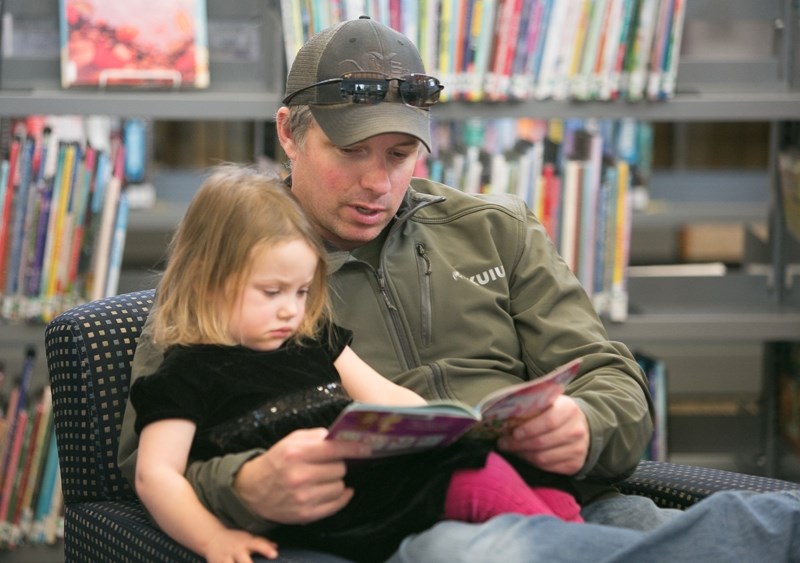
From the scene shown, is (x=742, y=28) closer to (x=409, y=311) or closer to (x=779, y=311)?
(x=779, y=311)

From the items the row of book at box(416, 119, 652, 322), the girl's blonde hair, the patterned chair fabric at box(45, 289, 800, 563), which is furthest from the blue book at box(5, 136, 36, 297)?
the girl's blonde hair

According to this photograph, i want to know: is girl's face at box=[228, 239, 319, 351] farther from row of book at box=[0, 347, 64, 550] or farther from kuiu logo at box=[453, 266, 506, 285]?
row of book at box=[0, 347, 64, 550]

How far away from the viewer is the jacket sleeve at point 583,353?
1734 millimetres

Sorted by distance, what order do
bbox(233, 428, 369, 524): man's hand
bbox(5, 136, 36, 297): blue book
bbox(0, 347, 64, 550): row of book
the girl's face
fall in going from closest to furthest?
bbox(233, 428, 369, 524): man's hand → the girl's face → bbox(5, 136, 36, 297): blue book → bbox(0, 347, 64, 550): row of book

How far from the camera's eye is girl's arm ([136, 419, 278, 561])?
→ 1.48 meters

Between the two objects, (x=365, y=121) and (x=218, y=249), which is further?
(x=365, y=121)

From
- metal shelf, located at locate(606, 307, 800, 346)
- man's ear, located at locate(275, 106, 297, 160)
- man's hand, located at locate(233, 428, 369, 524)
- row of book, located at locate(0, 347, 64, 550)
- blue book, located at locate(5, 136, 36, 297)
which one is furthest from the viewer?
metal shelf, located at locate(606, 307, 800, 346)

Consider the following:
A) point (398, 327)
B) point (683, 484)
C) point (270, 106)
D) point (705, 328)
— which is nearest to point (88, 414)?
point (398, 327)

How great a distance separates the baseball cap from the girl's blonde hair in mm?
182

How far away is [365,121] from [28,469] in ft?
5.75

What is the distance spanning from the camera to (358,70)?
5.88ft

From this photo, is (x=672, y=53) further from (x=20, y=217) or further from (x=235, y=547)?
(x=235, y=547)

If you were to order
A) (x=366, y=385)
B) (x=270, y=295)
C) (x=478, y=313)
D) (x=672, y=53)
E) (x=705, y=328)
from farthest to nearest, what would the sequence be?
(x=705, y=328) → (x=672, y=53) → (x=478, y=313) → (x=366, y=385) → (x=270, y=295)

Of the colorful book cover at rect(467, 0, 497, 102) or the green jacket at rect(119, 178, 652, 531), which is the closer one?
the green jacket at rect(119, 178, 652, 531)
